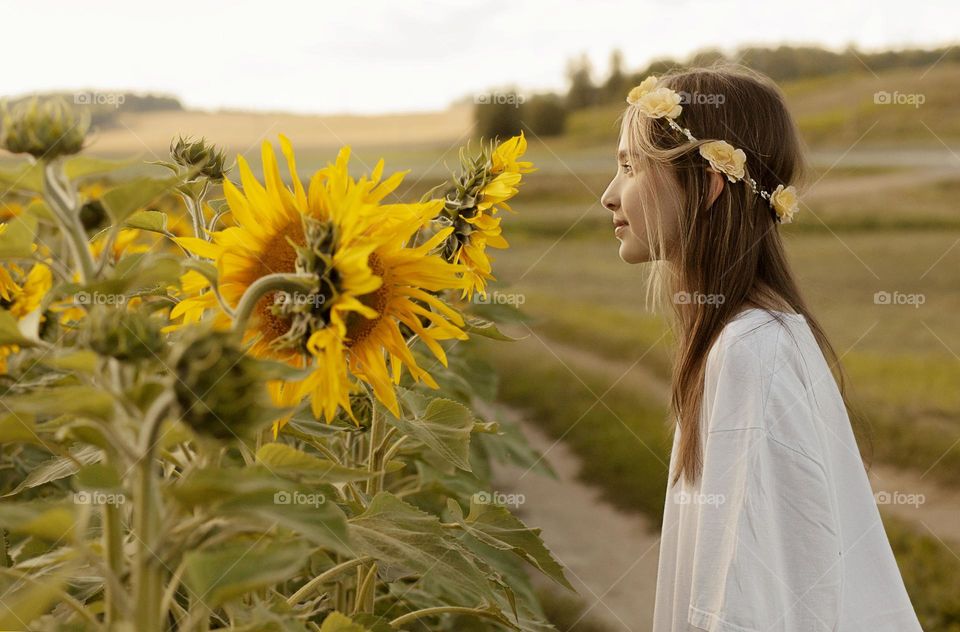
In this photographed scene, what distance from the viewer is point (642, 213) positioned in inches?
55.7

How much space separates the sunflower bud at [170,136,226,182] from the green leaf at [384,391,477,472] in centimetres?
27

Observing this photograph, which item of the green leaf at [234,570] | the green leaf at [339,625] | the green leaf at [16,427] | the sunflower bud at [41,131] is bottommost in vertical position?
the green leaf at [339,625]

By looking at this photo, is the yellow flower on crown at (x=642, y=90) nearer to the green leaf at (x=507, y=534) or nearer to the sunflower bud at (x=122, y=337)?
the green leaf at (x=507, y=534)

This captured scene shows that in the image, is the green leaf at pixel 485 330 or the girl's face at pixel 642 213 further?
the girl's face at pixel 642 213

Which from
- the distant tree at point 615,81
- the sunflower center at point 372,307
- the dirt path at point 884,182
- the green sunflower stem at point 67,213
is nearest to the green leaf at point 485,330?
the sunflower center at point 372,307

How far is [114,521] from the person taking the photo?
539 mm

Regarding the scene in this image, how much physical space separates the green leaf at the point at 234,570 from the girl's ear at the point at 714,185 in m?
1.05

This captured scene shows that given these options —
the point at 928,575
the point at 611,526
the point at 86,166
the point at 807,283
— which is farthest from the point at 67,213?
the point at 611,526

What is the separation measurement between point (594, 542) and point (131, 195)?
10.1ft

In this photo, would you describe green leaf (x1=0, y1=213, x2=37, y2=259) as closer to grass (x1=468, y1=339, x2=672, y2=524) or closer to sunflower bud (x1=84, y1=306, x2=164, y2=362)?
sunflower bud (x1=84, y1=306, x2=164, y2=362)

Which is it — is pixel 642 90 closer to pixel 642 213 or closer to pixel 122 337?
pixel 642 213

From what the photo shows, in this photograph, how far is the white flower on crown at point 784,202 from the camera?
1.41m

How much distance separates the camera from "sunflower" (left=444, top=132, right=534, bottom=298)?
1.00m

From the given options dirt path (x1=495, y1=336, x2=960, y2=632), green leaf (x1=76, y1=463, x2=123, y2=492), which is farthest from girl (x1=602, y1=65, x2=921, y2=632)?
dirt path (x1=495, y1=336, x2=960, y2=632)
